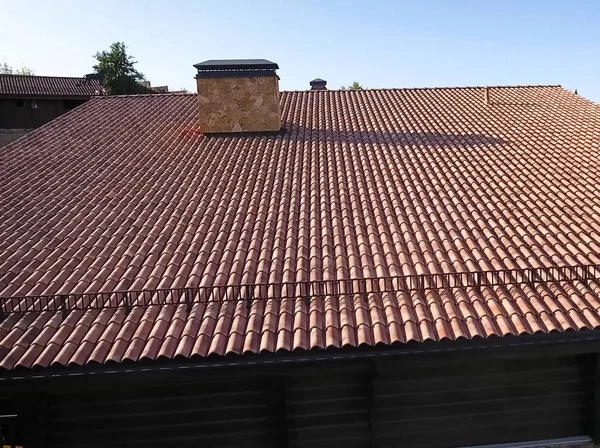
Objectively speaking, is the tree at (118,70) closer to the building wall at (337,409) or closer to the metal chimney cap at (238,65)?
the metal chimney cap at (238,65)

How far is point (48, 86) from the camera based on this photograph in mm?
23906

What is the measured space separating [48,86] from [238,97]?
69.5ft

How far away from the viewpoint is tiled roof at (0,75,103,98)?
2245cm

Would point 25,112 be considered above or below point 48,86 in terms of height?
below

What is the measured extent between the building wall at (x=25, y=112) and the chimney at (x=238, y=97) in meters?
18.8

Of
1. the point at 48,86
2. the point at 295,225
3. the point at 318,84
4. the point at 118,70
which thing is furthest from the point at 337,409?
the point at 118,70

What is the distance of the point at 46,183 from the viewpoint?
6.93m

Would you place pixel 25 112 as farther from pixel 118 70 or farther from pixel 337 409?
pixel 337 409

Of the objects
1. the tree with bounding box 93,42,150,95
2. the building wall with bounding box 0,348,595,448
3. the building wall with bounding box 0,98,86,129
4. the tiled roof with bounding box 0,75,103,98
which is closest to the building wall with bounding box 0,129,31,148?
the building wall with bounding box 0,98,86,129

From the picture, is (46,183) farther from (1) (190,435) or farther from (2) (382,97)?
(2) (382,97)

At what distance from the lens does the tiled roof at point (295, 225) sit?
12.8 ft

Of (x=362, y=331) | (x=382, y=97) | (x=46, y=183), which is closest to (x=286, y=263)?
(x=362, y=331)

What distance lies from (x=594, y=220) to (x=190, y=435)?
5770 mm

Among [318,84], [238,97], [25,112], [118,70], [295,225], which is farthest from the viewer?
[118,70]
